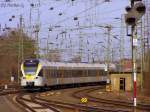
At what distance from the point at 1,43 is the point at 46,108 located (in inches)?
2181

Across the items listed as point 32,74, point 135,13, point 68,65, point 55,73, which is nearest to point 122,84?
point 68,65

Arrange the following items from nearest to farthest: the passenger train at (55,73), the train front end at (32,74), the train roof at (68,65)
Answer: the train front end at (32,74) < the passenger train at (55,73) < the train roof at (68,65)

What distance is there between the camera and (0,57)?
287 feet

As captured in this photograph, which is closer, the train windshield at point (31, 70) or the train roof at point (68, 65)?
the train windshield at point (31, 70)

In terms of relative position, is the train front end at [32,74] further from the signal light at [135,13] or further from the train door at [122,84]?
the signal light at [135,13]

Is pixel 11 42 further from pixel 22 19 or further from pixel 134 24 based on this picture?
pixel 134 24

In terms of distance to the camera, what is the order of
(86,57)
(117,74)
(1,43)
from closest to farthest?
(117,74)
(1,43)
(86,57)

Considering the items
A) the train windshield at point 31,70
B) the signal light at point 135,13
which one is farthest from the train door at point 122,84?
the signal light at point 135,13

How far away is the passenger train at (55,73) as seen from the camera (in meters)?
50.2

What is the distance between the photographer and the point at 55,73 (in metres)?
54.7

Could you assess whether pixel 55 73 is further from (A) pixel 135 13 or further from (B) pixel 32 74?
(A) pixel 135 13

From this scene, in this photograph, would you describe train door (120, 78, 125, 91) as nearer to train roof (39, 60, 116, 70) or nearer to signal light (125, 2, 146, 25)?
train roof (39, 60, 116, 70)

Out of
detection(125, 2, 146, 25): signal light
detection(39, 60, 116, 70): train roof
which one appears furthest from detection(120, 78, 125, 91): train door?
detection(125, 2, 146, 25): signal light

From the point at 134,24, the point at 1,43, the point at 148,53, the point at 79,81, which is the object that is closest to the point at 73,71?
the point at 79,81
